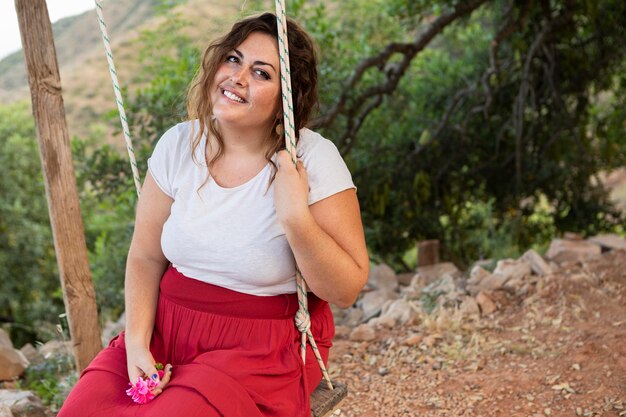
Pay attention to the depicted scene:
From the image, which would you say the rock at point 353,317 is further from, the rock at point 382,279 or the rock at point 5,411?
the rock at point 5,411

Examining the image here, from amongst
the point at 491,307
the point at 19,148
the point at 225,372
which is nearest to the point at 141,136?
Answer: the point at 491,307

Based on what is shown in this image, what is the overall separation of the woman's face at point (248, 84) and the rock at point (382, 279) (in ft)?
10.2

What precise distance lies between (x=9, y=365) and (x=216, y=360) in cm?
249

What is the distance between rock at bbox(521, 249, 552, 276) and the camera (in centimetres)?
417

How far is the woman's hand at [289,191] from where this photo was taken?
1733 millimetres

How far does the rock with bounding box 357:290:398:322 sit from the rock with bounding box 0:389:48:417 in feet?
6.28

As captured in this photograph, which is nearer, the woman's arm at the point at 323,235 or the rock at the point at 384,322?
the woman's arm at the point at 323,235

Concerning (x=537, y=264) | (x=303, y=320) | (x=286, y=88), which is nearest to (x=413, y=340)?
(x=537, y=264)

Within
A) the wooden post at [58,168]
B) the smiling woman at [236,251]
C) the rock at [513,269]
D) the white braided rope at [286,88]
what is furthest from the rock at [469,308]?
the white braided rope at [286,88]

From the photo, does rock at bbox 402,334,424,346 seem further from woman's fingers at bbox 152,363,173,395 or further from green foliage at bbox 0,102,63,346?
green foliage at bbox 0,102,63,346

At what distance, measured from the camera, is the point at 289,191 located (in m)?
1.75

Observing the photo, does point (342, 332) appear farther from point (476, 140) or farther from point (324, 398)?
point (476, 140)

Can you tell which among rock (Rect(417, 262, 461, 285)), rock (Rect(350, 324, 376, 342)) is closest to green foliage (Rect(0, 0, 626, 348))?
rock (Rect(417, 262, 461, 285))

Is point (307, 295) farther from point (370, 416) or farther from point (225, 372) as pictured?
point (370, 416)
